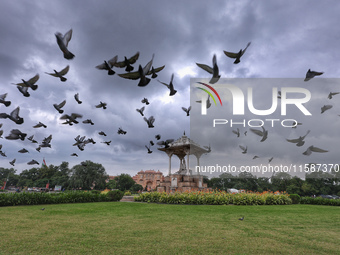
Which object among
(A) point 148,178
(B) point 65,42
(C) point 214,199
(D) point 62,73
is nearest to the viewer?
(B) point 65,42

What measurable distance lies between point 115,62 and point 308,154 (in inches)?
235

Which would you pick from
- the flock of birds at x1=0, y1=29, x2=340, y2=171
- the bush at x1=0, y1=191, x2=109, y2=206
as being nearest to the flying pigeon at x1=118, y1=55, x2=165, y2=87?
the flock of birds at x1=0, y1=29, x2=340, y2=171

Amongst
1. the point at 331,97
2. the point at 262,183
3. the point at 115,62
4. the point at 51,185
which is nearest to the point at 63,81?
the point at 115,62

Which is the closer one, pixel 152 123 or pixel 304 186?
pixel 152 123

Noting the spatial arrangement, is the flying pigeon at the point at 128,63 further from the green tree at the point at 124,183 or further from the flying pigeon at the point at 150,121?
the green tree at the point at 124,183

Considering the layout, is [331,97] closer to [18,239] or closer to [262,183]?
[18,239]

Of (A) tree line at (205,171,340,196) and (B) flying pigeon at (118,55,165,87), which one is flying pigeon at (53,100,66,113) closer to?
(B) flying pigeon at (118,55,165,87)

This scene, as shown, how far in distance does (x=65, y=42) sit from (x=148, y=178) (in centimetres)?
7169

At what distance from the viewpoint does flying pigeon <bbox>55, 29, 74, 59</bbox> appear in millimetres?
3526

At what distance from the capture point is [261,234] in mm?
5199

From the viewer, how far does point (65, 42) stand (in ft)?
12.1

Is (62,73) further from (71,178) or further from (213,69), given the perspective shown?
(71,178)

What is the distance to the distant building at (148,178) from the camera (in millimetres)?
70344

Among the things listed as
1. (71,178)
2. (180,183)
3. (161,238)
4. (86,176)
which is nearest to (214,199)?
(180,183)
